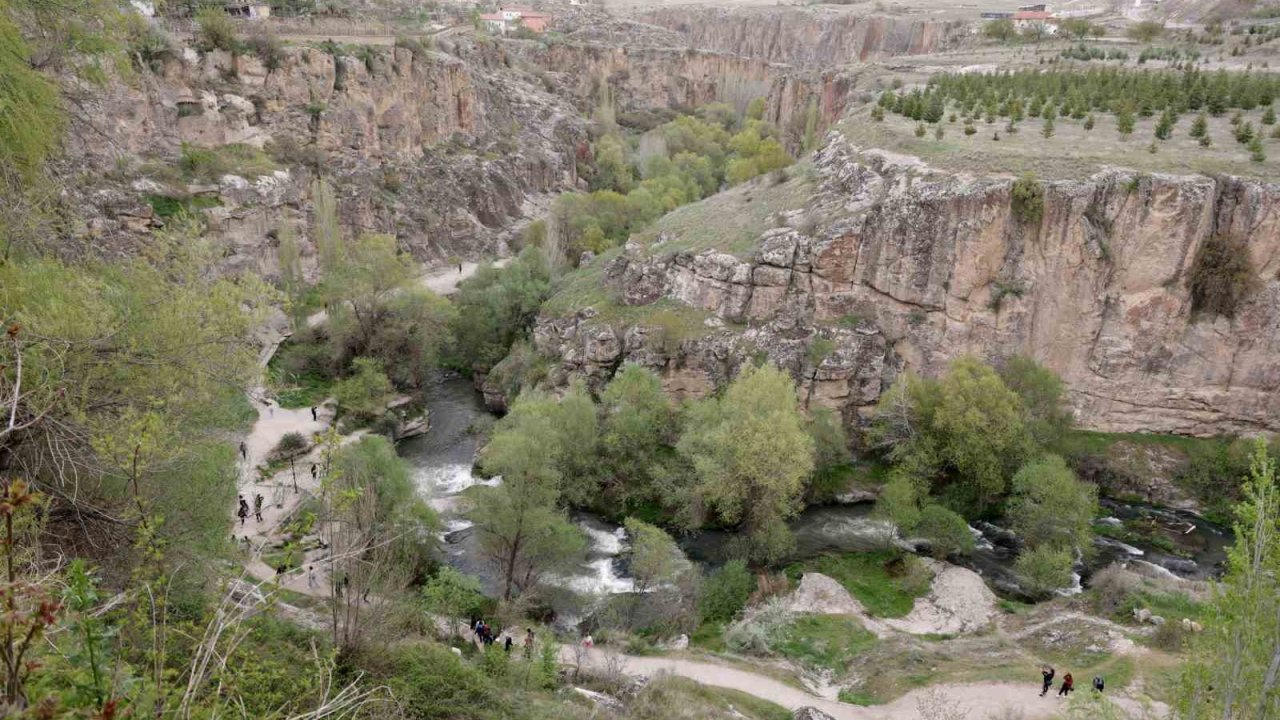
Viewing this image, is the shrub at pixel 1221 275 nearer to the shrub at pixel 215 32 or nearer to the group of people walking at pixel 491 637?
the group of people walking at pixel 491 637

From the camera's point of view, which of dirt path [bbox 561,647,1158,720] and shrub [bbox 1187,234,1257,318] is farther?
shrub [bbox 1187,234,1257,318]

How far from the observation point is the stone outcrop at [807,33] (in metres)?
88.1

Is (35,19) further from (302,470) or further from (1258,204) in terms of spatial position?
(1258,204)

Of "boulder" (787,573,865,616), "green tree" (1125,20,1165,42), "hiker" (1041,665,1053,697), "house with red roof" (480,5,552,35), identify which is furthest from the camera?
"house with red roof" (480,5,552,35)

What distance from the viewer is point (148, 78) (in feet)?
125

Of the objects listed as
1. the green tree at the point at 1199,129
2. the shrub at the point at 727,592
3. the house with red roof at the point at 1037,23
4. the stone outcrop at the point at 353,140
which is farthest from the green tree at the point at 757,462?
the house with red roof at the point at 1037,23

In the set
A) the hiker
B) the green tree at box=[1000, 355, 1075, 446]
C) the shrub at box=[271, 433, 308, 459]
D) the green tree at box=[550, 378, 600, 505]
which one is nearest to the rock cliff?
the green tree at box=[1000, 355, 1075, 446]

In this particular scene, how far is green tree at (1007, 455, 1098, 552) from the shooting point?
24.3m

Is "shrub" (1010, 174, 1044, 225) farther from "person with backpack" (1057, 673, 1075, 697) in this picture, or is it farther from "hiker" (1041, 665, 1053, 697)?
"person with backpack" (1057, 673, 1075, 697)

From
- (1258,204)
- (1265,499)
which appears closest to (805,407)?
(1258,204)

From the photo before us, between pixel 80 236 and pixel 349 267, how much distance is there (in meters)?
24.3

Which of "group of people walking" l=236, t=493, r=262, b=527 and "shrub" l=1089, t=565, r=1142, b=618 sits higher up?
"shrub" l=1089, t=565, r=1142, b=618

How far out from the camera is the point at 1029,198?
30.8 metres

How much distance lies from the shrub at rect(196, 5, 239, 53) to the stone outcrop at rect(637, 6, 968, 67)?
60.9 meters
